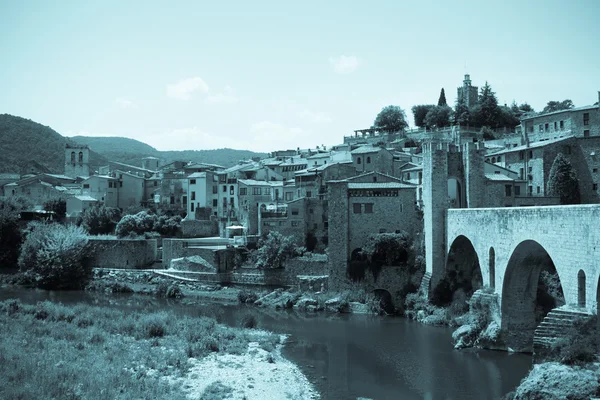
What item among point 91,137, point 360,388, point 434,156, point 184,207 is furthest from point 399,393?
point 91,137

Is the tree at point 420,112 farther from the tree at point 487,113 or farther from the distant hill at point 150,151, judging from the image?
the distant hill at point 150,151

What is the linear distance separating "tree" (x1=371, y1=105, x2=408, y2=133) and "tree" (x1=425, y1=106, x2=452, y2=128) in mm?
5836

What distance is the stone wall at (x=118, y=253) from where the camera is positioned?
48219 millimetres

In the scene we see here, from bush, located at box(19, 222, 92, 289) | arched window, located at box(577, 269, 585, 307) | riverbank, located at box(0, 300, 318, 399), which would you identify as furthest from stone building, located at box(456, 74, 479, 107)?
arched window, located at box(577, 269, 585, 307)

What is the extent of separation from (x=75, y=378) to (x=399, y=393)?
1097 centimetres

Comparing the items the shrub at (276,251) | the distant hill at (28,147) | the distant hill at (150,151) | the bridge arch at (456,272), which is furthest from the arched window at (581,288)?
the distant hill at (150,151)

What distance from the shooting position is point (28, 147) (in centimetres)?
10000

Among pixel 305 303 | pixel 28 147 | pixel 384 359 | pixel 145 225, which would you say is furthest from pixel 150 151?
pixel 384 359

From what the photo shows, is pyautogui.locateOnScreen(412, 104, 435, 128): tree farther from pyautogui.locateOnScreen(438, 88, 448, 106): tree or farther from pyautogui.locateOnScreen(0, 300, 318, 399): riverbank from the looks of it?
pyautogui.locateOnScreen(0, 300, 318, 399): riverbank

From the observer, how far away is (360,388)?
819 inches

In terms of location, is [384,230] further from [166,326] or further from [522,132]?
[522,132]

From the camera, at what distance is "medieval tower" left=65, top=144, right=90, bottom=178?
8025 centimetres

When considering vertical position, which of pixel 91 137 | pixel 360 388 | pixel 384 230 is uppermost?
pixel 91 137

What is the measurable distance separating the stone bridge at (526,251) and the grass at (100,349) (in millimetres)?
10704
